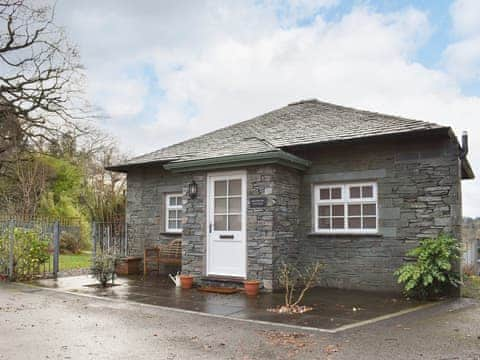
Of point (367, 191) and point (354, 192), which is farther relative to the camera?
point (354, 192)

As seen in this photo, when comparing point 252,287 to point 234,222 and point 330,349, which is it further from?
point 330,349

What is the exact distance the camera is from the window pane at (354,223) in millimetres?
10414

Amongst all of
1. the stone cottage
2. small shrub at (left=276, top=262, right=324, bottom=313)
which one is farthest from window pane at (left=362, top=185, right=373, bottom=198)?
small shrub at (left=276, top=262, right=324, bottom=313)

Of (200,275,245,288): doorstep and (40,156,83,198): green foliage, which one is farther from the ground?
(40,156,83,198): green foliage

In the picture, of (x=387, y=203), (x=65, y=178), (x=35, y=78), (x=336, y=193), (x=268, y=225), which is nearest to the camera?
(x=268, y=225)

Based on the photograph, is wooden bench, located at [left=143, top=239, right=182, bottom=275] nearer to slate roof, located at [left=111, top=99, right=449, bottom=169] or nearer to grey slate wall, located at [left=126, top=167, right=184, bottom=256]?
grey slate wall, located at [left=126, top=167, right=184, bottom=256]

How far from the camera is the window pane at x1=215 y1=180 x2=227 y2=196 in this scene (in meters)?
10.6

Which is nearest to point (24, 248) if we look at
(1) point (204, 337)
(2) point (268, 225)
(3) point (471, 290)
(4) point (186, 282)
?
(4) point (186, 282)

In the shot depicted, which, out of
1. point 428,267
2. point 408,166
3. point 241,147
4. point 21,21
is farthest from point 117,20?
point 21,21

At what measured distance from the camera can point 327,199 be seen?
1087 cm

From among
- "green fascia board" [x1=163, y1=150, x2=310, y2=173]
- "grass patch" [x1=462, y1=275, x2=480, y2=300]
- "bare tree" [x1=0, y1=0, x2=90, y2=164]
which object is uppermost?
"bare tree" [x1=0, y1=0, x2=90, y2=164]

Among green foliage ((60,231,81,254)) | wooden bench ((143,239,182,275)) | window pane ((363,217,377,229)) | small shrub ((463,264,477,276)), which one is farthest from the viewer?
green foliage ((60,231,81,254))

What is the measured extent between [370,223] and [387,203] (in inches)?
23.8

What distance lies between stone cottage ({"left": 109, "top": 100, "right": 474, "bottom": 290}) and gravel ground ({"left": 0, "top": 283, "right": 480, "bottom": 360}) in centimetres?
235
